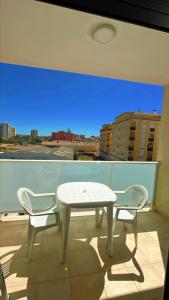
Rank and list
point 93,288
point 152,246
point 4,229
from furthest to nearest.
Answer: point 4,229
point 152,246
point 93,288

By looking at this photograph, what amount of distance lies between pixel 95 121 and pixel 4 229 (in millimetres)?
14467

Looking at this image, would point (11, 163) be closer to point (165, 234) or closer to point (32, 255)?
point (32, 255)

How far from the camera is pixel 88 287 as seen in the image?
1.59 meters

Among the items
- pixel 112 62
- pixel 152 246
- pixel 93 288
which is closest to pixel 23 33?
pixel 112 62

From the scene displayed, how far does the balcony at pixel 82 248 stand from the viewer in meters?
1.59

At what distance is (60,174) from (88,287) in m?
1.66

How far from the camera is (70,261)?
6.27 ft

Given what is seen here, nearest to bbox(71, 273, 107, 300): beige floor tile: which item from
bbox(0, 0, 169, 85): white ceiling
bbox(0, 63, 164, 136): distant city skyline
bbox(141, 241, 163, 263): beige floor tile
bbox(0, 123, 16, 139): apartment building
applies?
bbox(141, 241, 163, 263): beige floor tile

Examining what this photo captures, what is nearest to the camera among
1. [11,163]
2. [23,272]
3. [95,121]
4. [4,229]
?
[23,272]

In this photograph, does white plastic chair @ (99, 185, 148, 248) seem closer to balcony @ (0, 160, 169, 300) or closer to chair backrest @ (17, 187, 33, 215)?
balcony @ (0, 160, 169, 300)

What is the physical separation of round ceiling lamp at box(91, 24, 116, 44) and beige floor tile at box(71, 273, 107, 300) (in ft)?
8.07

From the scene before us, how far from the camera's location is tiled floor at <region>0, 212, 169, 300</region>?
5.08 ft

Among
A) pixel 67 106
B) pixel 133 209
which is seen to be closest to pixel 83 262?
pixel 133 209

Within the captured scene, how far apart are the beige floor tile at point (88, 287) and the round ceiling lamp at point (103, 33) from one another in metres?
2.46
